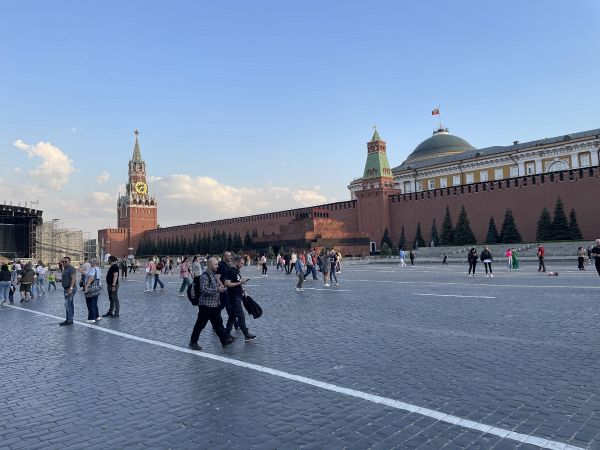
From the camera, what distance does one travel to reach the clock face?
8406 centimetres

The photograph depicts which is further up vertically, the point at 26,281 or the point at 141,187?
the point at 141,187

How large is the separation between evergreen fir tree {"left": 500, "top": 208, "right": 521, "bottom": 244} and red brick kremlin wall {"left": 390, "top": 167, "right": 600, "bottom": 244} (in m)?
0.40

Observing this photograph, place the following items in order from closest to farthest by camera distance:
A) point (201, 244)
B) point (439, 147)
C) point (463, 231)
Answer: point (463, 231), point (439, 147), point (201, 244)

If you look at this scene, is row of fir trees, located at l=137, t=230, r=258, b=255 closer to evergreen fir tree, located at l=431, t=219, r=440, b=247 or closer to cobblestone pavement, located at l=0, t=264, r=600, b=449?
evergreen fir tree, located at l=431, t=219, r=440, b=247

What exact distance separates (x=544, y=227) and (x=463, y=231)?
235 inches

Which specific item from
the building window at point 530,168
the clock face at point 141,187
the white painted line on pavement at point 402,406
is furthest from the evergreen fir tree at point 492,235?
the clock face at point 141,187

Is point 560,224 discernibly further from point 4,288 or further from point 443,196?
point 4,288

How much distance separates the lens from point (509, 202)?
3675 centimetres

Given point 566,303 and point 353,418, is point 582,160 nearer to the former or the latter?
point 566,303

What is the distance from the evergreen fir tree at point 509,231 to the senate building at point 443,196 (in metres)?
0.42

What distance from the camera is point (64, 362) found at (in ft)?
17.7

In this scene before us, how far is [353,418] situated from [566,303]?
6.75 m

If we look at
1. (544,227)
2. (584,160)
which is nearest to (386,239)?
(544,227)

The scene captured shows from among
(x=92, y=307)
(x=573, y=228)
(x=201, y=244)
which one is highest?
(x=201, y=244)
